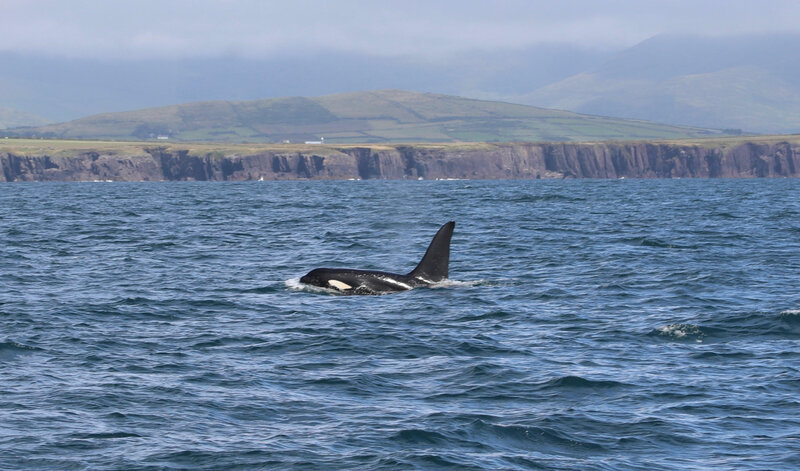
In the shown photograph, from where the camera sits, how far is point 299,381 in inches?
766

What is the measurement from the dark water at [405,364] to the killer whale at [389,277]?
0.90m

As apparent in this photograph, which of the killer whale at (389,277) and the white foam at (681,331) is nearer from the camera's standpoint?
the white foam at (681,331)

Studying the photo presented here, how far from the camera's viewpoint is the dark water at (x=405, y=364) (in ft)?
49.8

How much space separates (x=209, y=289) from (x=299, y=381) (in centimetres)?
1426

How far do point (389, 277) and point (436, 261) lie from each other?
176 centimetres

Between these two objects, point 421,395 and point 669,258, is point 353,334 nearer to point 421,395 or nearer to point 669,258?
point 421,395

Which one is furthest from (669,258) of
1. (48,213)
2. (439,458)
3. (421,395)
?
(48,213)

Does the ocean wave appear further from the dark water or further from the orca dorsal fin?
the orca dorsal fin

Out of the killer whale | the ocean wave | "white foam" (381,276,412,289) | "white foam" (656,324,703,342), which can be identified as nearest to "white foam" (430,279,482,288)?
the killer whale

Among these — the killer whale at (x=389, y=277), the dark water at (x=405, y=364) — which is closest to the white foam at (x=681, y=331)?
the dark water at (x=405, y=364)

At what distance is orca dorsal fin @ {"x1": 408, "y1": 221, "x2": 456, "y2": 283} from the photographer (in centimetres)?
3244

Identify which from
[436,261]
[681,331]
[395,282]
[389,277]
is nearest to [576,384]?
[681,331]

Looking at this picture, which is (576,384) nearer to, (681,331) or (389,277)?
(681,331)

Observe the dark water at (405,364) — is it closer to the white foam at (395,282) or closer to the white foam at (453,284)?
the white foam at (453,284)
